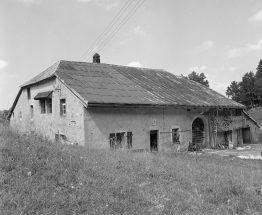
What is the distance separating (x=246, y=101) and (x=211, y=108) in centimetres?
5593

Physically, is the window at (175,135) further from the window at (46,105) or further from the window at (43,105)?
the window at (43,105)

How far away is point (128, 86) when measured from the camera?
15984mm

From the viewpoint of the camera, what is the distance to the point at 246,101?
67.4 metres

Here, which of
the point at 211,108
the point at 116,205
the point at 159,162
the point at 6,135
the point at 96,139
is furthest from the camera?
the point at 211,108

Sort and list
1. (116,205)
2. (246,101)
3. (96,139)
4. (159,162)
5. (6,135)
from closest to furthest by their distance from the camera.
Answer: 1. (116,205)
2. (6,135)
3. (159,162)
4. (96,139)
5. (246,101)

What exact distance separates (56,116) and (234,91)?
225 ft

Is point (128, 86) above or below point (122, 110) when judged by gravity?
above

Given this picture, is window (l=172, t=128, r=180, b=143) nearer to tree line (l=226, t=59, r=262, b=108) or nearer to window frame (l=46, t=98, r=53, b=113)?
window frame (l=46, t=98, r=53, b=113)

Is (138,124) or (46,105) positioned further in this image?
(46,105)

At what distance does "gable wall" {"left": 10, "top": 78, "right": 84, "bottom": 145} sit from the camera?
12431mm

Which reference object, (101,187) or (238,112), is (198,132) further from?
(101,187)

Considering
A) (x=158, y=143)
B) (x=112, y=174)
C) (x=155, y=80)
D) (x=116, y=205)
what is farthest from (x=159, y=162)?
(x=155, y=80)

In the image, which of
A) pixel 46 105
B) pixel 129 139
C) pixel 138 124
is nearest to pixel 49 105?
pixel 46 105

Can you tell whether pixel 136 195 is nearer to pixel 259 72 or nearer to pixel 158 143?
pixel 158 143
